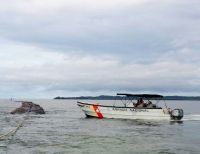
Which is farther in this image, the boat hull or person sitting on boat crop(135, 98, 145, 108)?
person sitting on boat crop(135, 98, 145, 108)

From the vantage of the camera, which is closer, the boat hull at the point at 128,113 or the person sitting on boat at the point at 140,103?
the boat hull at the point at 128,113

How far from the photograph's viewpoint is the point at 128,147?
1142 inches

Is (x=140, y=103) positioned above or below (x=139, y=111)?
above

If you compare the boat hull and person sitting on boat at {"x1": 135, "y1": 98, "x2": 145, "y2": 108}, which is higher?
person sitting on boat at {"x1": 135, "y1": 98, "x2": 145, "y2": 108}

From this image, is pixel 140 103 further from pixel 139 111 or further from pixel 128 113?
pixel 128 113

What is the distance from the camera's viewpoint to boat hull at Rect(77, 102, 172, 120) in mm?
54312

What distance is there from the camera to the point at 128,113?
5500 cm

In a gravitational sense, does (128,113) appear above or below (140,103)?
below

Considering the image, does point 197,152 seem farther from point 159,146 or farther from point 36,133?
point 36,133

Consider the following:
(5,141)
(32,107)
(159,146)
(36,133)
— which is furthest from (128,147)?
(32,107)

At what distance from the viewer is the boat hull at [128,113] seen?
5431 centimetres

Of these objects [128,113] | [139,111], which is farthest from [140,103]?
[128,113]

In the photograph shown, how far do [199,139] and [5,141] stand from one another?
51.7 ft

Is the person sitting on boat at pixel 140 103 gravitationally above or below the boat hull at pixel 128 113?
above
